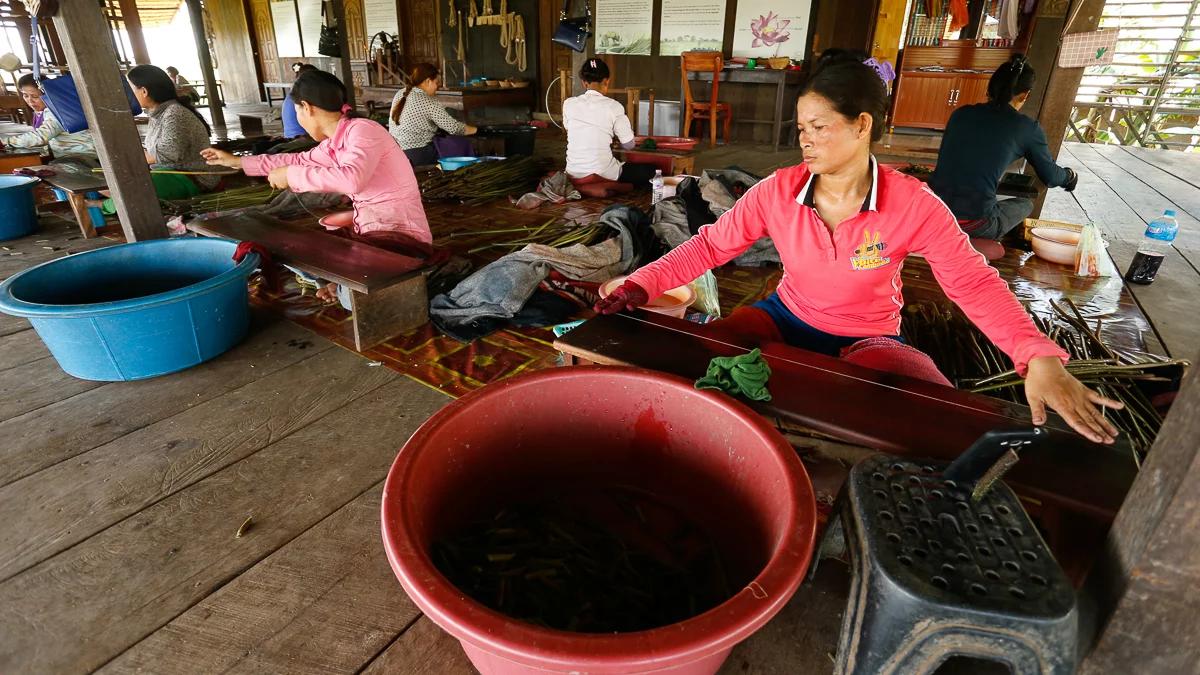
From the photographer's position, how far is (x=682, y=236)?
384cm

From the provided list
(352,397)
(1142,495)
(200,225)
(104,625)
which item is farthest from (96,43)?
(1142,495)

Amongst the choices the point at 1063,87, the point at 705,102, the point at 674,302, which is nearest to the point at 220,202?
the point at 674,302

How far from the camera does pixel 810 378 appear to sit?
4.90 ft

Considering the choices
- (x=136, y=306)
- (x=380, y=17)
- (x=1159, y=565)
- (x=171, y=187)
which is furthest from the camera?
(x=380, y=17)

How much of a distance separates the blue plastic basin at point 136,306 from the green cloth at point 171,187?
8.85ft

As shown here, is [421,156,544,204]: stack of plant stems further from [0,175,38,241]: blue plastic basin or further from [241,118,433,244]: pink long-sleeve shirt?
[0,175,38,241]: blue plastic basin

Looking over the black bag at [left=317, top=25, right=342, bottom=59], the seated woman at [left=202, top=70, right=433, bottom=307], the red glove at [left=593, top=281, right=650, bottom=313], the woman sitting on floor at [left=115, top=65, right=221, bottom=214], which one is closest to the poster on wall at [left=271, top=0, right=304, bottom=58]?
the black bag at [left=317, top=25, right=342, bottom=59]

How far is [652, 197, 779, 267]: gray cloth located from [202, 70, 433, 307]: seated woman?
5.04 feet

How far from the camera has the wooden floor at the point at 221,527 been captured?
51.3 inches

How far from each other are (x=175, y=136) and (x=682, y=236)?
4.03 meters

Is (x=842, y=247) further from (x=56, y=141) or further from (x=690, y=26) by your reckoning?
(x=690, y=26)

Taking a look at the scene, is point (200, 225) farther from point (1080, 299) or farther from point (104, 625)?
point (1080, 299)

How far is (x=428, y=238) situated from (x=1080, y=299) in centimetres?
389

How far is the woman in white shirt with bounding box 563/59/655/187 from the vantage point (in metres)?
5.29
